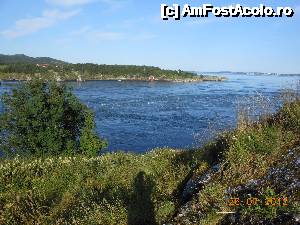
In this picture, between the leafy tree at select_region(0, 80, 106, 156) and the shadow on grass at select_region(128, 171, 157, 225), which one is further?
the leafy tree at select_region(0, 80, 106, 156)

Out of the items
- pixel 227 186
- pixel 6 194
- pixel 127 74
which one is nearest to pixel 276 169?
pixel 227 186

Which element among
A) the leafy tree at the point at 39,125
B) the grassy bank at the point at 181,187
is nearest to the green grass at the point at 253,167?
the grassy bank at the point at 181,187

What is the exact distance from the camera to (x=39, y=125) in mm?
29422

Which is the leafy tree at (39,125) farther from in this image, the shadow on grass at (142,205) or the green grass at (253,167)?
the green grass at (253,167)

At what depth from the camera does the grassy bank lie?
7773mm

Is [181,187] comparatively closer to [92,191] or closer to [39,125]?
[92,191]

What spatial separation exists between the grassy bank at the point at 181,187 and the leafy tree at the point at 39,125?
1408 cm

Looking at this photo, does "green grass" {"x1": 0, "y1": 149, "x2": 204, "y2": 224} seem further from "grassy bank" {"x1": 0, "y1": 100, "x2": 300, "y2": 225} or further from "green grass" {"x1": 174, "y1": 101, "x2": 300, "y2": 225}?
"green grass" {"x1": 174, "y1": 101, "x2": 300, "y2": 225}

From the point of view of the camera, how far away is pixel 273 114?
11.8 metres

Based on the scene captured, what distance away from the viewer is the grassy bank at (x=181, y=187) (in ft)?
25.5

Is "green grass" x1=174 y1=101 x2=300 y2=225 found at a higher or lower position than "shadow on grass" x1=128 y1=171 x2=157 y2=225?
higher

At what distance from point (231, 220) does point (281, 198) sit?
1051 millimetres

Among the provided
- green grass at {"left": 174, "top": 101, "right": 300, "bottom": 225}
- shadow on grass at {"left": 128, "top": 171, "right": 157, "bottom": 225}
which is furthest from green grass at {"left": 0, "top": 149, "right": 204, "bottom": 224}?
green grass at {"left": 174, "top": 101, "right": 300, "bottom": 225}

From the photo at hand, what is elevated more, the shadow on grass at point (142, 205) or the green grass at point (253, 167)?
the green grass at point (253, 167)
